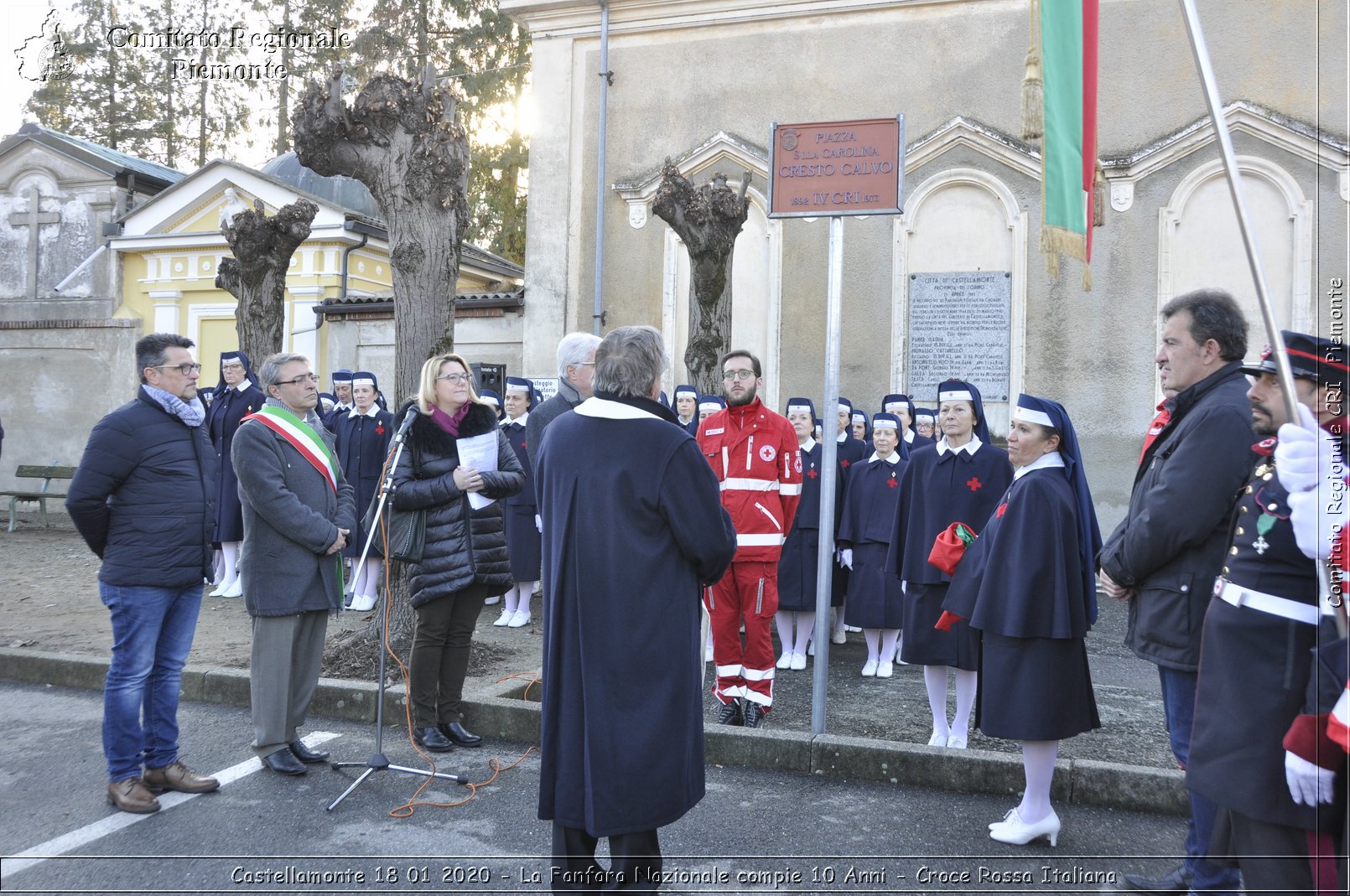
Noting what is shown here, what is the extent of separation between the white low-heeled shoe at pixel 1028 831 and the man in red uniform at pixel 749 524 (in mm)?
1943

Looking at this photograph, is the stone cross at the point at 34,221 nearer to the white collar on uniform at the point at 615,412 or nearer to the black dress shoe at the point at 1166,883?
the white collar on uniform at the point at 615,412

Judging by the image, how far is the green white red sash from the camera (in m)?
5.48

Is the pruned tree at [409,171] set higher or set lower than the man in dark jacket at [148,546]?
higher

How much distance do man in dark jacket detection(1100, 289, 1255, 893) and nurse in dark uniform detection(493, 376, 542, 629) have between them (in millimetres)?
6631

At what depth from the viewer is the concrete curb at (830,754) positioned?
198 inches

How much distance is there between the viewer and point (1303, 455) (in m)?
2.83

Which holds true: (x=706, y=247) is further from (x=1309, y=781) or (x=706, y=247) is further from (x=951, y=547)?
(x=1309, y=781)

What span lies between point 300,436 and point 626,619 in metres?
2.71

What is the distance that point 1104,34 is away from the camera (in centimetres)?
1297

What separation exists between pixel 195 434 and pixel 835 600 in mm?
5628

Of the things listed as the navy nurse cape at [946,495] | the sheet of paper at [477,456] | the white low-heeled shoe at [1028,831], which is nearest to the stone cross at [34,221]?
the sheet of paper at [477,456]

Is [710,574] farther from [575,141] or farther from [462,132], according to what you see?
[575,141]

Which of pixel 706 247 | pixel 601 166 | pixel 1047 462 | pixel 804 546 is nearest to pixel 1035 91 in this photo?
pixel 1047 462

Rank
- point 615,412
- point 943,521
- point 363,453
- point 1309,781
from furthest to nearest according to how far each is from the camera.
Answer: point 363,453 → point 943,521 → point 615,412 → point 1309,781
